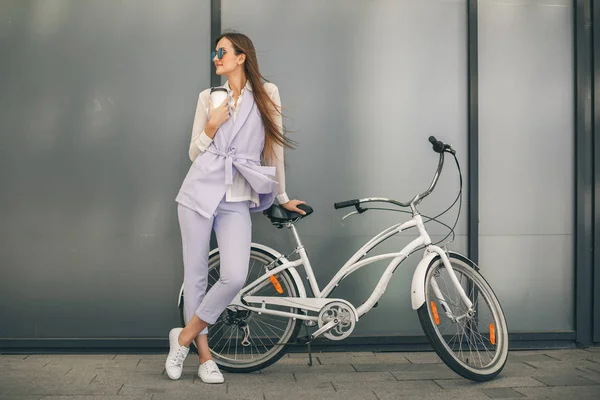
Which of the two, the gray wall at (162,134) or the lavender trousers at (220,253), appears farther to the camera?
the gray wall at (162,134)

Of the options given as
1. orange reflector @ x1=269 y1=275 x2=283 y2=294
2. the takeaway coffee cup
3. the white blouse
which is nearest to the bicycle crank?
orange reflector @ x1=269 y1=275 x2=283 y2=294

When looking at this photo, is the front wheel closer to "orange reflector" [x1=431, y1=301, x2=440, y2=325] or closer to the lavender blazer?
"orange reflector" [x1=431, y1=301, x2=440, y2=325]

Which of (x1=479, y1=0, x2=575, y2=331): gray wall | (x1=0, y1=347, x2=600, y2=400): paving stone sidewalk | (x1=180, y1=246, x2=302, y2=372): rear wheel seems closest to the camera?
(x1=0, y1=347, x2=600, y2=400): paving stone sidewalk

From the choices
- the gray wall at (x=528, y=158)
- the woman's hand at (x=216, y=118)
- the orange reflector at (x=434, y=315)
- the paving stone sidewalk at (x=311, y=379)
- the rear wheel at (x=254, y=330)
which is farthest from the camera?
the gray wall at (x=528, y=158)

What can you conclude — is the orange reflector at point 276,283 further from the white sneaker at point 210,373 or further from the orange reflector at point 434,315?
the orange reflector at point 434,315

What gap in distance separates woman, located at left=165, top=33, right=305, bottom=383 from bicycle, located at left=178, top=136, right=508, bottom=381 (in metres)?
0.28

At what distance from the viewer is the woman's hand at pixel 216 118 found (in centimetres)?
409

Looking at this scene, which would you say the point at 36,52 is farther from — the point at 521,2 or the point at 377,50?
the point at 521,2

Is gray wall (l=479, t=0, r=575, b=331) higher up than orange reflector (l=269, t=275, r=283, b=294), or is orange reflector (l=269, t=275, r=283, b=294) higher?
gray wall (l=479, t=0, r=575, b=331)

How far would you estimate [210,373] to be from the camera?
13.6ft

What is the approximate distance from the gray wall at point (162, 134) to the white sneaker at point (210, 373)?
0.87 m

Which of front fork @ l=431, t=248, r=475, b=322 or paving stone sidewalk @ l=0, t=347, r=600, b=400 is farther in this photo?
front fork @ l=431, t=248, r=475, b=322

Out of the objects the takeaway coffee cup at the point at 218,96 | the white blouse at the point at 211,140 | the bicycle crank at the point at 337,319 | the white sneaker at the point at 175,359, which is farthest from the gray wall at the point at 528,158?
the white sneaker at the point at 175,359

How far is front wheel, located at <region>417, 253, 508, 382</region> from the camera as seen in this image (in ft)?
13.6
